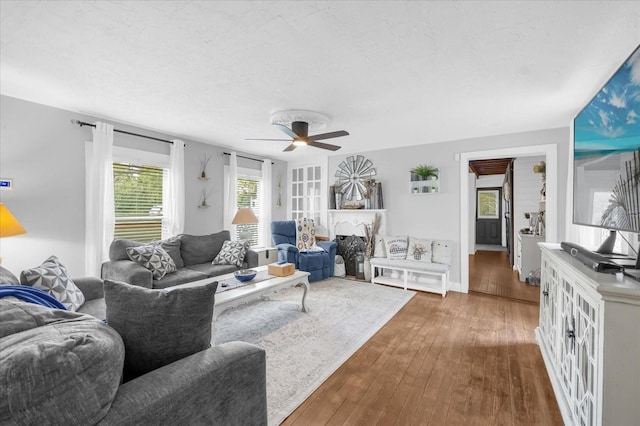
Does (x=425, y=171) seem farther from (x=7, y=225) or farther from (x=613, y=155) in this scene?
(x=7, y=225)

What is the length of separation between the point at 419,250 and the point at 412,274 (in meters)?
0.53

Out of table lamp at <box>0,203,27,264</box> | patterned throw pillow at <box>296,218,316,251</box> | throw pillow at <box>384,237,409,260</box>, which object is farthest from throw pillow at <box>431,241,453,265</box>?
table lamp at <box>0,203,27,264</box>

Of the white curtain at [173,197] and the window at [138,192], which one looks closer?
the window at [138,192]

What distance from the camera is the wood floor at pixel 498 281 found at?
4.33 metres

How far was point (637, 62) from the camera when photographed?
138cm

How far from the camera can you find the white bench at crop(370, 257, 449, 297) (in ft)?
14.0

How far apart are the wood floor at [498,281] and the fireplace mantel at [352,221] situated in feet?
6.15

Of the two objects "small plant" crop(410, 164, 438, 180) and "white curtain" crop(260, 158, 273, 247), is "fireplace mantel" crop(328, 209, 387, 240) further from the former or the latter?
"white curtain" crop(260, 158, 273, 247)

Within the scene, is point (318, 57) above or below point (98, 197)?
above

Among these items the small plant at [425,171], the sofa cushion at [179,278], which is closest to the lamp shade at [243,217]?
the sofa cushion at [179,278]

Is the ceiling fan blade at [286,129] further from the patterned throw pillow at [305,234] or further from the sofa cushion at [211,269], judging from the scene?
the patterned throw pillow at [305,234]

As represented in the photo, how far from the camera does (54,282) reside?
2096 mm

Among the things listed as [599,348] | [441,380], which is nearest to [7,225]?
[441,380]

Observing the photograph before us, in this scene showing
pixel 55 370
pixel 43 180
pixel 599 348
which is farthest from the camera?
pixel 43 180
